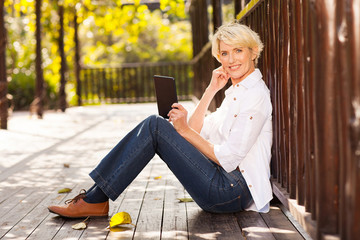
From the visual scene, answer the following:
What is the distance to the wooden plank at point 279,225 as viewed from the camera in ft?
9.11

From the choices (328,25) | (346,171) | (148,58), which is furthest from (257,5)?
(148,58)

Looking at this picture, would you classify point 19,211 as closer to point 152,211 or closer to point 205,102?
point 152,211

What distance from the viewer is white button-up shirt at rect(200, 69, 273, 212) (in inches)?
113

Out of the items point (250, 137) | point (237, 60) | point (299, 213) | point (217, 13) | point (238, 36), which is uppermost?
point (217, 13)

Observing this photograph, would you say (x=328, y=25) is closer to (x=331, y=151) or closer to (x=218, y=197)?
(x=331, y=151)

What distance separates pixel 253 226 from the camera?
2.97 m

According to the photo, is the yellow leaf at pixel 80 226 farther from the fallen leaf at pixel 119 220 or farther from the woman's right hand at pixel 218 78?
the woman's right hand at pixel 218 78

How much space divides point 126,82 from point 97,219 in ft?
49.7

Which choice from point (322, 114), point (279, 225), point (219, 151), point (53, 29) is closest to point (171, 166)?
point (219, 151)

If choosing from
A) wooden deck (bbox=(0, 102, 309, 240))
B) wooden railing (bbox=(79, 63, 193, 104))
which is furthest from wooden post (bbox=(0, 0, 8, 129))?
wooden railing (bbox=(79, 63, 193, 104))

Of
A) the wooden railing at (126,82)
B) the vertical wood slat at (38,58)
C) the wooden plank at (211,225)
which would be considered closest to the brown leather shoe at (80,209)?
the wooden plank at (211,225)

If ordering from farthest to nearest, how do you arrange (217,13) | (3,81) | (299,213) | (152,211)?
1. (3,81)
2. (217,13)
3. (152,211)
4. (299,213)

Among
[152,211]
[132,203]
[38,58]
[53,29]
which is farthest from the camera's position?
[53,29]

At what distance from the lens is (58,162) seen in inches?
218
